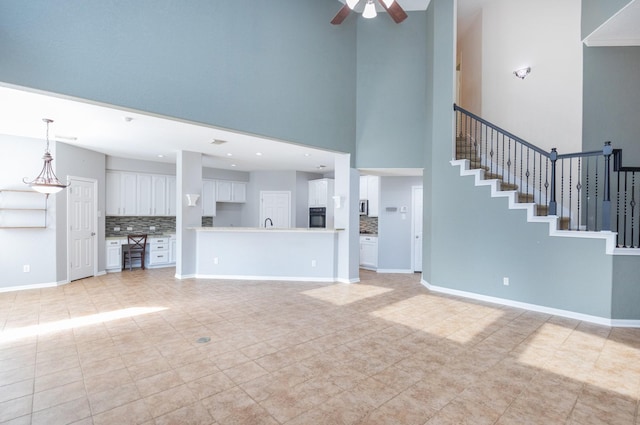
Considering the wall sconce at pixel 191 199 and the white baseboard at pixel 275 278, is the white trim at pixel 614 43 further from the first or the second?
the wall sconce at pixel 191 199

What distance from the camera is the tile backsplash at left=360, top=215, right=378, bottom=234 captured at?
7707mm

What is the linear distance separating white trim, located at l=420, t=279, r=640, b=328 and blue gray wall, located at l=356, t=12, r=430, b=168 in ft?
7.82

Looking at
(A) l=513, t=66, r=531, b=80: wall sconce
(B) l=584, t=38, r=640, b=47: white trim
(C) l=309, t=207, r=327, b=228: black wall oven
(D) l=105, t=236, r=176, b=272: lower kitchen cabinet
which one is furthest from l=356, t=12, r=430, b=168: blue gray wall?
(D) l=105, t=236, r=176, b=272: lower kitchen cabinet

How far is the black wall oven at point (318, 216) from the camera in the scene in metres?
8.84

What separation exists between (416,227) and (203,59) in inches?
209

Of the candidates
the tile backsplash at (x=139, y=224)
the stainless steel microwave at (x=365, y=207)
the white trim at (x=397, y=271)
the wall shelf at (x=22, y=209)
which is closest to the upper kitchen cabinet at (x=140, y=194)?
the tile backsplash at (x=139, y=224)

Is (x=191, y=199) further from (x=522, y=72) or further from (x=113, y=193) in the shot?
(x=522, y=72)

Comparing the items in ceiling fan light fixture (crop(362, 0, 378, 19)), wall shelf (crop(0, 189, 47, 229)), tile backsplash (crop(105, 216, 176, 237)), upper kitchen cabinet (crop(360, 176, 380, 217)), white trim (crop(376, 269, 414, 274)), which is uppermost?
ceiling fan light fixture (crop(362, 0, 378, 19))

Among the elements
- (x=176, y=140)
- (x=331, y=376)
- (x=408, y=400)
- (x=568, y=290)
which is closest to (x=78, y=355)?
(x=331, y=376)

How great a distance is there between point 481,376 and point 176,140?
5.41 metres

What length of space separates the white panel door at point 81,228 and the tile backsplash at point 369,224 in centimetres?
604

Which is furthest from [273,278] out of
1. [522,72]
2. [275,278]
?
[522,72]

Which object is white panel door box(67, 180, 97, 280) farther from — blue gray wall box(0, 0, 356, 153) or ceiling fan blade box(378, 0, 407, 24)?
ceiling fan blade box(378, 0, 407, 24)

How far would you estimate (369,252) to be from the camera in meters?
7.58
